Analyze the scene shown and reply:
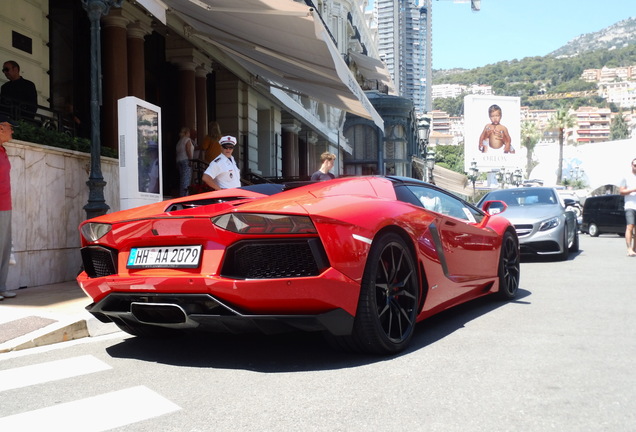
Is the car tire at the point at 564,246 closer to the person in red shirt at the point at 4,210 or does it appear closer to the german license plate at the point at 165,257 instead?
the person in red shirt at the point at 4,210

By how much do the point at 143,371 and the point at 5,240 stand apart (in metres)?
3.22

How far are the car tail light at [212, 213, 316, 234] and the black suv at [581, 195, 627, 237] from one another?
17444mm

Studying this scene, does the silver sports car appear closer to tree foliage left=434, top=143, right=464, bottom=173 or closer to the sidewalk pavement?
the sidewalk pavement

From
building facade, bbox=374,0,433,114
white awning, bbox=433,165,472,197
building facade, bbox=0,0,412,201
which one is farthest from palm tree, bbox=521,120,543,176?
building facade, bbox=0,0,412,201

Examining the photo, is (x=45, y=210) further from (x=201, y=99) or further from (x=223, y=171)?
(x=201, y=99)

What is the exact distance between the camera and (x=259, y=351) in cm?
413

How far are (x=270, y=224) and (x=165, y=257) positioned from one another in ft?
2.16

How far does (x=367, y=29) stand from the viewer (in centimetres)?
4275

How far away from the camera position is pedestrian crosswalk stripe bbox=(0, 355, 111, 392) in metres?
3.59

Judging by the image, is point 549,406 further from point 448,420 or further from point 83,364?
point 83,364

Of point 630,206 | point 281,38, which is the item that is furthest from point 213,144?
point 630,206

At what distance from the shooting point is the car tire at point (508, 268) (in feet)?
19.4

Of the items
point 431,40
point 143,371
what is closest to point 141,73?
point 143,371

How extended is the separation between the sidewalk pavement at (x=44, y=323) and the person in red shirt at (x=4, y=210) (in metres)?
0.23
